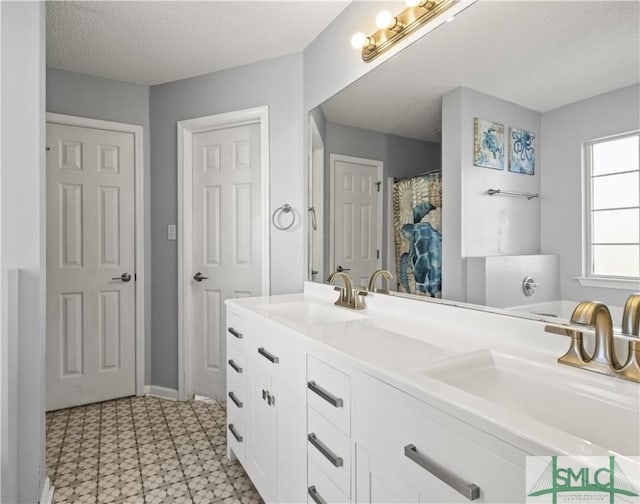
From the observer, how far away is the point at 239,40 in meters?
2.43

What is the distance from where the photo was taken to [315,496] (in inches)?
50.8

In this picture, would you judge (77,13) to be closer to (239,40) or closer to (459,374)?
(239,40)

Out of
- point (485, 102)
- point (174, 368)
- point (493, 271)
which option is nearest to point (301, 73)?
point (485, 102)

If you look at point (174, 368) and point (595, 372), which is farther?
point (174, 368)

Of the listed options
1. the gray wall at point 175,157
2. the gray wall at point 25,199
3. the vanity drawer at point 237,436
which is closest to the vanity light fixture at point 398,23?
the gray wall at point 175,157

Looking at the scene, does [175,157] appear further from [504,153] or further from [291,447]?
[504,153]

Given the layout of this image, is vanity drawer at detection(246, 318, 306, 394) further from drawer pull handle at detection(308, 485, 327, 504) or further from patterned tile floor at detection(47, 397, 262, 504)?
patterned tile floor at detection(47, 397, 262, 504)

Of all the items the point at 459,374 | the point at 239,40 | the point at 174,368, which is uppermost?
the point at 239,40

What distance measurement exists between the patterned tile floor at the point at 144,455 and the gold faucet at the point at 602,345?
4.89 ft

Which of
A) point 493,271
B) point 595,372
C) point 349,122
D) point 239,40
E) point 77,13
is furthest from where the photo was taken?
point 239,40

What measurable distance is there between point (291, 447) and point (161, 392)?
198cm

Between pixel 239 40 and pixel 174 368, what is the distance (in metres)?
2.30

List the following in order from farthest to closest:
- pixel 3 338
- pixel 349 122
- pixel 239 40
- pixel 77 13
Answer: pixel 239 40, pixel 77 13, pixel 349 122, pixel 3 338

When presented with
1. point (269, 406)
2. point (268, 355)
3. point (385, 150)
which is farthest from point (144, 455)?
point (385, 150)
